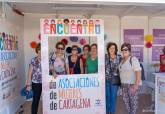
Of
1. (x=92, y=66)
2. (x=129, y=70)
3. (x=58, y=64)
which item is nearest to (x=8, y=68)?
(x=58, y=64)

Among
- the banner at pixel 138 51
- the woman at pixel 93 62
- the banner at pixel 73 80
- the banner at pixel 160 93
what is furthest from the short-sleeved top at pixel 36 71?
the banner at pixel 138 51

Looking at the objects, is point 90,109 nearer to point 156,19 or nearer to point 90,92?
point 90,92

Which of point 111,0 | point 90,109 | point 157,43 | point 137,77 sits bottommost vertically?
point 90,109

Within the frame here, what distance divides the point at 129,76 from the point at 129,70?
0.10 m

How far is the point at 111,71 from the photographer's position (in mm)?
5242

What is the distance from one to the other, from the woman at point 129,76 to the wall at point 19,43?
2.23 meters

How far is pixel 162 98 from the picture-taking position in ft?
16.9

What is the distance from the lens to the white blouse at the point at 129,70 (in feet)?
15.7

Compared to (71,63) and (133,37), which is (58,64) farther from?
(133,37)

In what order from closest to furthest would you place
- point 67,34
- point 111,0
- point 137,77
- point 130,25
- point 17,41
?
point 111,0, point 137,77, point 67,34, point 17,41, point 130,25

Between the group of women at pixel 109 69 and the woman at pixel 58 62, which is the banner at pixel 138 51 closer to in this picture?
the group of women at pixel 109 69

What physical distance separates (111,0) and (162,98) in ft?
6.86

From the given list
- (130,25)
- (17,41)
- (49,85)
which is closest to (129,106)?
(49,85)

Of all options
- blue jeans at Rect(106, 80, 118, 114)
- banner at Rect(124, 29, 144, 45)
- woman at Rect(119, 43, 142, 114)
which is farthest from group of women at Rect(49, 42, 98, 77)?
banner at Rect(124, 29, 144, 45)
